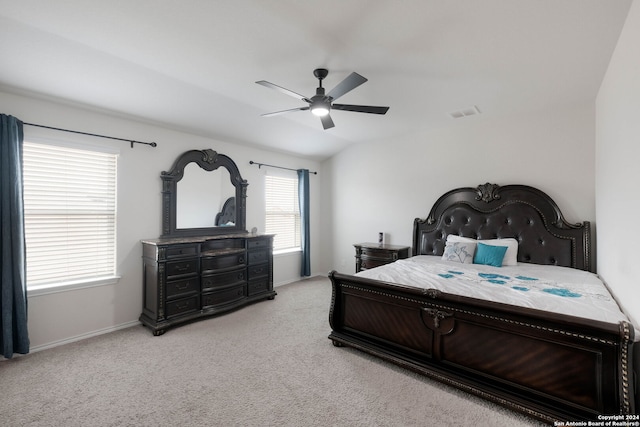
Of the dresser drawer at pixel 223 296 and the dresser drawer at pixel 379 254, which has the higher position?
the dresser drawer at pixel 379 254

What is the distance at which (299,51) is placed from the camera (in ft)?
7.94

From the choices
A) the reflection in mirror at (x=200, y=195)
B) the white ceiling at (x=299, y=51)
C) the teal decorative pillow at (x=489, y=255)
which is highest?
the white ceiling at (x=299, y=51)

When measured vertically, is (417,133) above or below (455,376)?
above

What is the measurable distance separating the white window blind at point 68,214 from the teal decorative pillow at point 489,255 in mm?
4458

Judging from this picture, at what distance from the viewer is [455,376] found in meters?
2.17

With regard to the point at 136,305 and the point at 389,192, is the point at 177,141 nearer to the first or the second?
the point at 136,305

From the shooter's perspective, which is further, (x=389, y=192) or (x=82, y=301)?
(x=389, y=192)

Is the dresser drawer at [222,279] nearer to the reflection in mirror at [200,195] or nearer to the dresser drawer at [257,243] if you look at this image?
the dresser drawer at [257,243]

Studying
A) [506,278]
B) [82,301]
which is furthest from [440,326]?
[82,301]

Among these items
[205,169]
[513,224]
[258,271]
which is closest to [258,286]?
[258,271]

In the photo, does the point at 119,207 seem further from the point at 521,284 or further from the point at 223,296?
the point at 521,284

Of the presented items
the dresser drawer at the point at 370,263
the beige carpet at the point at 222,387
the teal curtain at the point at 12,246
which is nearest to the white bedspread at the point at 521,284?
the beige carpet at the point at 222,387

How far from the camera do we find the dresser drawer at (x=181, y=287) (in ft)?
10.9

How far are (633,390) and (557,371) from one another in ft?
1.09
